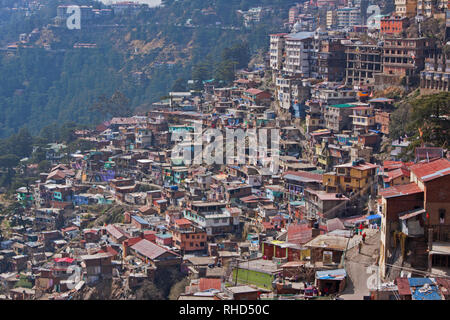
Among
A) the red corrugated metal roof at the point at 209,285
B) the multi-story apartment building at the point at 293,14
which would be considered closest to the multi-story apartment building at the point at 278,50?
the multi-story apartment building at the point at 293,14

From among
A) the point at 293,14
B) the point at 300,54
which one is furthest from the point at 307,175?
the point at 293,14

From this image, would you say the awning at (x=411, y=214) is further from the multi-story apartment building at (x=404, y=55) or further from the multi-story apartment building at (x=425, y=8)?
the multi-story apartment building at (x=425, y=8)

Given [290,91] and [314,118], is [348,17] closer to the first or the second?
[290,91]

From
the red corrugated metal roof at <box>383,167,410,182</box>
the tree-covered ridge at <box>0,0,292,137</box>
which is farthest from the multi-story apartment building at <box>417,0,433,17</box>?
the tree-covered ridge at <box>0,0,292,137</box>

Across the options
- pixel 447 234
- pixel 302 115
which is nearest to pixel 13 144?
pixel 302 115

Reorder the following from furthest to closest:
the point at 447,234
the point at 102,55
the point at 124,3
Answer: the point at 124,3, the point at 102,55, the point at 447,234

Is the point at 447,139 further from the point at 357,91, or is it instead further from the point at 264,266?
the point at 357,91
